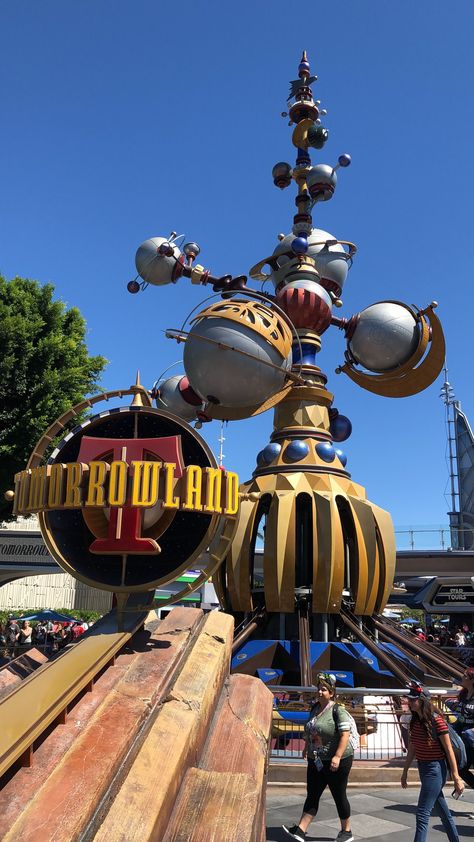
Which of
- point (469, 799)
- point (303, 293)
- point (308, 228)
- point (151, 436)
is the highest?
point (308, 228)

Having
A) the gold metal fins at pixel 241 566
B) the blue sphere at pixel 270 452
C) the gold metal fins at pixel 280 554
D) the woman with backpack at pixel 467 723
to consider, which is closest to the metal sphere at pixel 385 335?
the blue sphere at pixel 270 452

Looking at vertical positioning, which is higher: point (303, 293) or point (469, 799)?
point (303, 293)

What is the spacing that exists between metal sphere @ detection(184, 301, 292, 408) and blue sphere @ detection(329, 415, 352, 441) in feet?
17.3

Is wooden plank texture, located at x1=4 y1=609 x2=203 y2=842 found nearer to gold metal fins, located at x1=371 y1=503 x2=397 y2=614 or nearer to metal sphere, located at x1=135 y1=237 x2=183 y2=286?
gold metal fins, located at x1=371 y1=503 x2=397 y2=614

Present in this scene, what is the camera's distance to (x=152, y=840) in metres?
2.77

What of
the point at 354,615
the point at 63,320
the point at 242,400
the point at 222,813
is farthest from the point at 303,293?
the point at 222,813

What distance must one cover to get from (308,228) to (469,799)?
12.9 metres

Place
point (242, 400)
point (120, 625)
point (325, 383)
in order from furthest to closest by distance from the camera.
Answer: point (325, 383), point (242, 400), point (120, 625)

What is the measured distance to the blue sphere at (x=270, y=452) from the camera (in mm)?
15383

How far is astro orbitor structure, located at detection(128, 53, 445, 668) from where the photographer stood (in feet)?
45.7

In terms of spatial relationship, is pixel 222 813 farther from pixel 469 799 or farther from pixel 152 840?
pixel 469 799

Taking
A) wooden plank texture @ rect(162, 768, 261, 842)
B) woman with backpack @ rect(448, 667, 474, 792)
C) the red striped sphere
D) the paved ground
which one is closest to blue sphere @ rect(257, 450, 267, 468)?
the red striped sphere

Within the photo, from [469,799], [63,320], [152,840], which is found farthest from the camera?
[63,320]

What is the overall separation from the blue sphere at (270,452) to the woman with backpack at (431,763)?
9.72 meters
